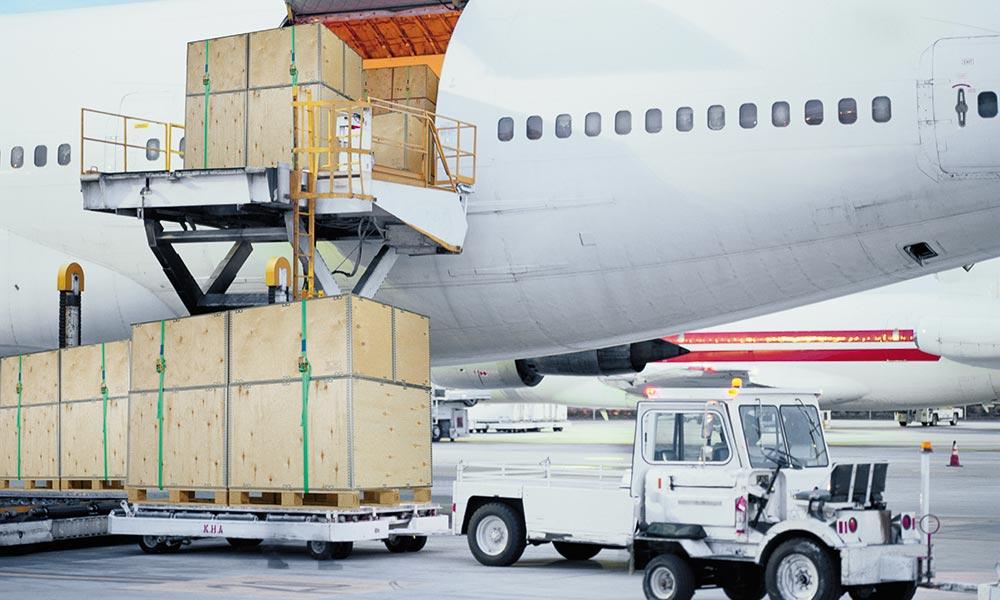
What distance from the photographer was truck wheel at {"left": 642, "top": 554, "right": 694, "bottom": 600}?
10281 mm

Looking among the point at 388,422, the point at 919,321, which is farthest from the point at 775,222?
the point at 919,321

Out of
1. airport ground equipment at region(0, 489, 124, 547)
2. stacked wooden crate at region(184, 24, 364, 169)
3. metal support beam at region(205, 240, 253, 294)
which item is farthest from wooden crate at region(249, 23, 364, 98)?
airport ground equipment at region(0, 489, 124, 547)

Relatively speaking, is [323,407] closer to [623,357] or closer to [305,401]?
[305,401]

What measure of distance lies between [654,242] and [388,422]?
375 centimetres

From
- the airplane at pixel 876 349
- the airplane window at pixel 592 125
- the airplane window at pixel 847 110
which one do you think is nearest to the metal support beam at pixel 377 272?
the airplane window at pixel 592 125

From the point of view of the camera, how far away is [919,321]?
4653cm

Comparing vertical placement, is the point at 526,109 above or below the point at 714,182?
above

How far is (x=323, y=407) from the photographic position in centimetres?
1348

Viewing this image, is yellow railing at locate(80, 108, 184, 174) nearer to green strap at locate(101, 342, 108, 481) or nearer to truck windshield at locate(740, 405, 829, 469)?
green strap at locate(101, 342, 108, 481)

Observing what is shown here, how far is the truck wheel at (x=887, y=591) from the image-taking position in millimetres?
10086

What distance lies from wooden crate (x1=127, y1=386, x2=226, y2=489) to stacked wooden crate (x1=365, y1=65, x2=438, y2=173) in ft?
11.7

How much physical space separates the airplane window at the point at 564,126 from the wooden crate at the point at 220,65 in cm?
378

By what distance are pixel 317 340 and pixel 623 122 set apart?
4.39m

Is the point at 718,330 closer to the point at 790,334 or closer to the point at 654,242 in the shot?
the point at 790,334
